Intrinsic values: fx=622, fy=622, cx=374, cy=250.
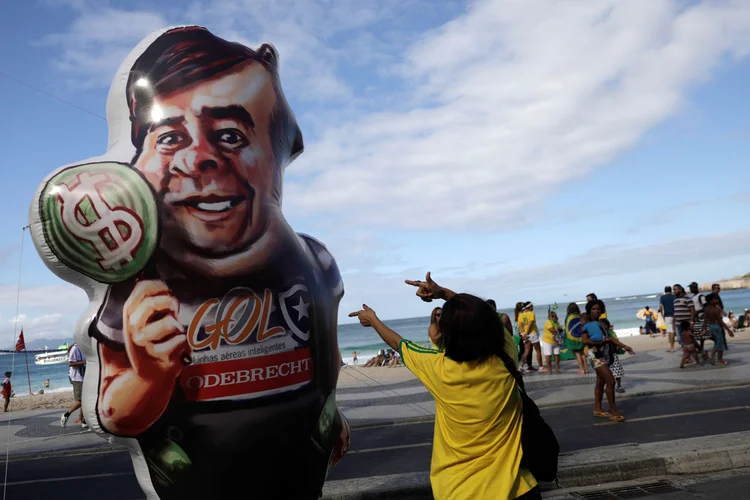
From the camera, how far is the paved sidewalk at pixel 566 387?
954 cm

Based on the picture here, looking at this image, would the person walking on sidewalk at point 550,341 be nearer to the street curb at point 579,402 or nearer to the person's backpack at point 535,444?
the street curb at point 579,402

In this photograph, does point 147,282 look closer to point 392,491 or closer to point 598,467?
point 392,491

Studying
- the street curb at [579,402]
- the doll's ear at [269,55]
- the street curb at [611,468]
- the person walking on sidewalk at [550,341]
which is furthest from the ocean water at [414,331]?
the doll's ear at [269,55]

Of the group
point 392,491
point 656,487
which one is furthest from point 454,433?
point 656,487

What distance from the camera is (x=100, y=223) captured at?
294 centimetres

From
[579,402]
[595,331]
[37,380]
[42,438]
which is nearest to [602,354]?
[595,331]

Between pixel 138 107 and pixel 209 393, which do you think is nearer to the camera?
pixel 209 393

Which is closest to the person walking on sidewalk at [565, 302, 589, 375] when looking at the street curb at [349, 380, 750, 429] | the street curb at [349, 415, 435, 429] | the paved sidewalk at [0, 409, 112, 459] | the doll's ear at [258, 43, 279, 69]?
the street curb at [349, 380, 750, 429]

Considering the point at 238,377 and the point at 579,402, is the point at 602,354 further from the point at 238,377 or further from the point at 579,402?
the point at 238,377

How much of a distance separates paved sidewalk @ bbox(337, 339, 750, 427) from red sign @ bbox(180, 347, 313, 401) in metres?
6.06

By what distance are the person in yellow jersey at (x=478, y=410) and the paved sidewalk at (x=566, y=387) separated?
6544mm

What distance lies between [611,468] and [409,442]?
104 inches

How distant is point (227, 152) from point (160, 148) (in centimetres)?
33

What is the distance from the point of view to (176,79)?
3182mm
